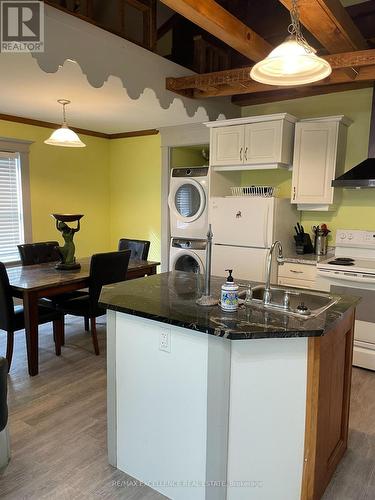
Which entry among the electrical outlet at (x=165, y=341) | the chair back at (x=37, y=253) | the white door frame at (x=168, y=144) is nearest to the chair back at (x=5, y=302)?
the chair back at (x=37, y=253)

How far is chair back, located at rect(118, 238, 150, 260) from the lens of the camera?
4.39m

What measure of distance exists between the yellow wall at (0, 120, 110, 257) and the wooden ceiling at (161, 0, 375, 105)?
7.14 feet

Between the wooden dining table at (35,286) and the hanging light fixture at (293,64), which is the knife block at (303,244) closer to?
the wooden dining table at (35,286)

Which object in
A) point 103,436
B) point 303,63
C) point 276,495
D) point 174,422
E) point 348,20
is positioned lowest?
point 103,436

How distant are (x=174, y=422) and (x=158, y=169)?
407cm

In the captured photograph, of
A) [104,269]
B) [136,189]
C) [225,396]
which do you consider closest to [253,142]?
[104,269]

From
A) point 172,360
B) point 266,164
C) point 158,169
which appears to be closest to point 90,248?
point 158,169

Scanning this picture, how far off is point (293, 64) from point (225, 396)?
1.52 metres

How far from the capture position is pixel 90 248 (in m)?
5.68

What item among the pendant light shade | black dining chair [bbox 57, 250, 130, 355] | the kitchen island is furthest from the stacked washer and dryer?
the kitchen island

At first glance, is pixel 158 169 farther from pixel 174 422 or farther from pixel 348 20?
pixel 174 422

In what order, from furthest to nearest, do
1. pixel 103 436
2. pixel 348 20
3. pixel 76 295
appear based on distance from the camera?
pixel 76 295 < pixel 348 20 < pixel 103 436

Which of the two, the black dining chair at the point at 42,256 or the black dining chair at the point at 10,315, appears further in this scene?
the black dining chair at the point at 42,256

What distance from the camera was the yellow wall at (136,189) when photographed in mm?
5359
